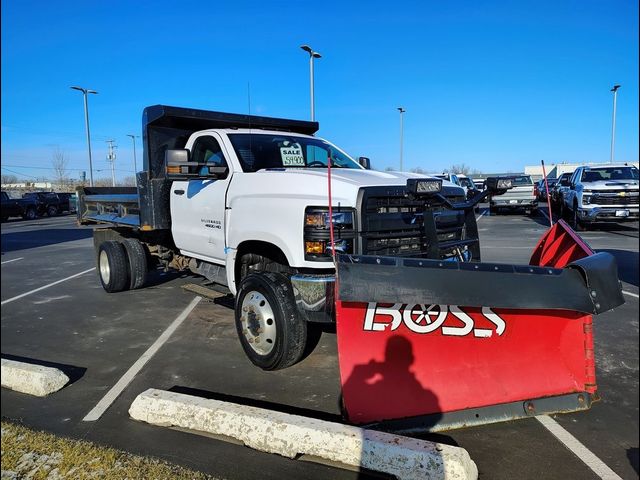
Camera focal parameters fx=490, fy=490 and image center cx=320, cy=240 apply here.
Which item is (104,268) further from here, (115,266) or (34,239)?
(34,239)

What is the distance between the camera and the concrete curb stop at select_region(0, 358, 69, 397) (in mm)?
4203

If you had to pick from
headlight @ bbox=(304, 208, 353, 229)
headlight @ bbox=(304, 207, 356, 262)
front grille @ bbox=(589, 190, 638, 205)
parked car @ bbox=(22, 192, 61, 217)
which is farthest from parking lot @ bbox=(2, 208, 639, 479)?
parked car @ bbox=(22, 192, 61, 217)

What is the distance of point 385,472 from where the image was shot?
2.94 meters

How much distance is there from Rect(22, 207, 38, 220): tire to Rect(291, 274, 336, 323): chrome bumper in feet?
113

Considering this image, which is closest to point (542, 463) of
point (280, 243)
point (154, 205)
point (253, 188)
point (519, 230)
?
point (280, 243)

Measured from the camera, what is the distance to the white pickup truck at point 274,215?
13.3 feet

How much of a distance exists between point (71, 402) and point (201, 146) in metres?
3.21

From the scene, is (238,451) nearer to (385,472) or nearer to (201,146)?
(385,472)

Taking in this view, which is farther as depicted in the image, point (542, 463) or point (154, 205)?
point (154, 205)

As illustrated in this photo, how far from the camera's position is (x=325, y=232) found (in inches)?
159

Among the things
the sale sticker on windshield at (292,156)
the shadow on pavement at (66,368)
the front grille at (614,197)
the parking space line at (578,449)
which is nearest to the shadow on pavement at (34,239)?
the shadow on pavement at (66,368)

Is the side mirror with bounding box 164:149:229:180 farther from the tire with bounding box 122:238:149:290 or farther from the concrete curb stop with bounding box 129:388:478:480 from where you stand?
the tire with bounding box 122:238:149:290

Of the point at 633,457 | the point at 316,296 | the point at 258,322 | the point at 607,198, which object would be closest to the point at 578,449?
the point at 633,457

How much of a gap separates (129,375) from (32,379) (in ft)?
2.66
